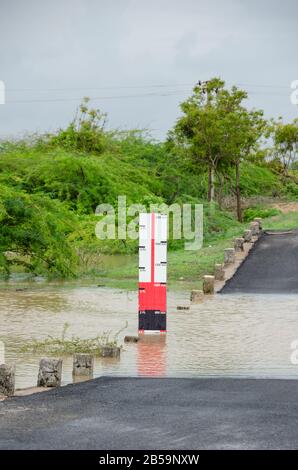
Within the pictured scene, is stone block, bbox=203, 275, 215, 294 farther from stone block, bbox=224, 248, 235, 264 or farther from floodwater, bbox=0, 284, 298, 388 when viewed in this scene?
stone block, bbox=224, 248, 235, 264

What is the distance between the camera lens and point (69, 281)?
30000 millimetres

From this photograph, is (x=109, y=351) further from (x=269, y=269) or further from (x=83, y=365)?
(x=269, y=269)

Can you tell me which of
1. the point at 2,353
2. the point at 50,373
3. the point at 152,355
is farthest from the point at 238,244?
the point at 50,373

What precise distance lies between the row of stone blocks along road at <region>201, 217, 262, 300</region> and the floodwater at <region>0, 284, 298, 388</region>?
1.77 feet

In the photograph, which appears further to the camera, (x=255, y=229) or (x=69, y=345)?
(x=255, y=229)

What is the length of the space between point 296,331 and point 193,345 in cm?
250

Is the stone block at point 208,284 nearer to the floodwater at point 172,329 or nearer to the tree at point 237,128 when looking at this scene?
the floodwater at point 172,329

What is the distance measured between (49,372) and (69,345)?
3.92 metres

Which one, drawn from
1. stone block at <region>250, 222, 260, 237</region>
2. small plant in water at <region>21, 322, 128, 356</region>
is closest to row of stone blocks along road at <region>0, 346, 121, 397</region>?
small plant in water at <region>21, 322, 128, 356</region>

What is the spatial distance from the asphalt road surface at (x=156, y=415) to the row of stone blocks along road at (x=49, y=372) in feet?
1.13

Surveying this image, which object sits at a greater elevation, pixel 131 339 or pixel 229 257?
pixel 229 257

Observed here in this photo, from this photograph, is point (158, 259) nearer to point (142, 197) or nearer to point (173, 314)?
point (173, 314)

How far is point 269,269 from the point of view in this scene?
2948 centimetres

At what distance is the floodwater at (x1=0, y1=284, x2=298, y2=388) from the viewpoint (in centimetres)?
1470
